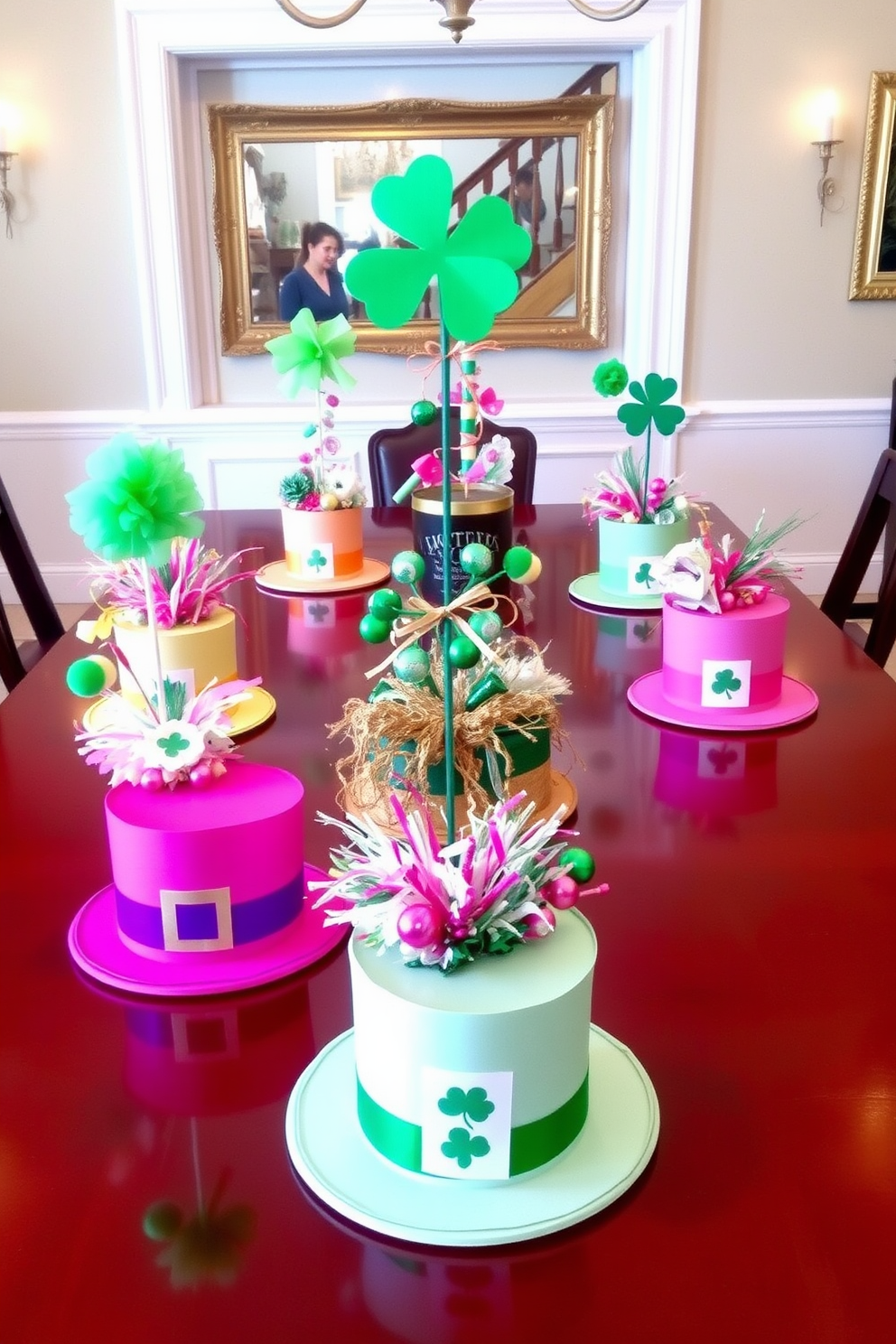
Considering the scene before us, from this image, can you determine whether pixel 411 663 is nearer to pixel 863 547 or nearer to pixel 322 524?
pixel 322 524

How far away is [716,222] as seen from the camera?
393cm

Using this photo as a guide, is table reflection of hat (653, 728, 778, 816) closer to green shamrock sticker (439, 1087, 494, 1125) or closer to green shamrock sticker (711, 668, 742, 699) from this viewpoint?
green shamrock sticker (711, 668, 742, 699)

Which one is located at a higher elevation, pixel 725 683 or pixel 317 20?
pixel 317 20

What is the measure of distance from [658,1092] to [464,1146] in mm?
151

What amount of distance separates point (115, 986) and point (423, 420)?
1.57 ft

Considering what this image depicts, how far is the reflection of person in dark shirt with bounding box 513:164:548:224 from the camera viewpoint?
400 cm

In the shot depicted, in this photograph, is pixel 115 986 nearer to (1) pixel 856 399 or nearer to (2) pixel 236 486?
(2) pixel 236 486

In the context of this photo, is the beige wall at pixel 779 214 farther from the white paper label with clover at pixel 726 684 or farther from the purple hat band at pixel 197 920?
the purple hat band at pixel 197 920

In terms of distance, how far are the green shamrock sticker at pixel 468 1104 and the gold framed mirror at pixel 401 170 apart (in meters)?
3.70

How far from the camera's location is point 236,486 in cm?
425

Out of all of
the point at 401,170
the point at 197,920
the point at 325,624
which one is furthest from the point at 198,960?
the point at 401,170

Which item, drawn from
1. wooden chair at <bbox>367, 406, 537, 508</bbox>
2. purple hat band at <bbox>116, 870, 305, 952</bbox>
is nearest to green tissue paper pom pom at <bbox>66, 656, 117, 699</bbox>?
purple hat band at <bbox>116, 870, 305, 952</bbox>

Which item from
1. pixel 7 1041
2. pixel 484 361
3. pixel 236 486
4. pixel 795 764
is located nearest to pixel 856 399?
pixel 484 361

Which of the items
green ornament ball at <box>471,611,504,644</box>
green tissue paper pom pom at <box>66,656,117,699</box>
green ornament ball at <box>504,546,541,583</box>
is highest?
green ornament ball at <box>504,546,541,583</box>
